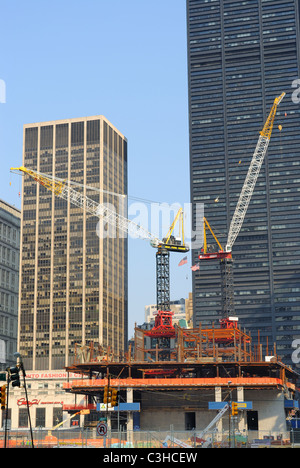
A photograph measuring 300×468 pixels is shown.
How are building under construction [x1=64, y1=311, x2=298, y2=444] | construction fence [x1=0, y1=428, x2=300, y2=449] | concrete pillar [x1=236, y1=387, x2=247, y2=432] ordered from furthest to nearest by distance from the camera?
1. building under construction [x1=64, y1=311, x2=298, y2=444]
2. concrete pillar [x1=236, y1=387, x2=247, y2=432]
3. construction fence [x1=0, y1=428, x2=300, y2=449]

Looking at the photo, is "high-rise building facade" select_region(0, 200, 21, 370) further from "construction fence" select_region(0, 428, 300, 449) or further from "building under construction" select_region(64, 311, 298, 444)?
"construction fence" select_region(0, 428, 300, 449)

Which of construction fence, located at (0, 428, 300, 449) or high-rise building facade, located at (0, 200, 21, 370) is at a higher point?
high-rise building facade, located at (0, 200, 21, 370)

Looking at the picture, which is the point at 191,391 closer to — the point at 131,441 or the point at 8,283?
the point at 8,283

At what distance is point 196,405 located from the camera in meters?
161

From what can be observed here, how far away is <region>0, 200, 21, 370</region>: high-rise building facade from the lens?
121 m

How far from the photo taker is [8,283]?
4946 inches

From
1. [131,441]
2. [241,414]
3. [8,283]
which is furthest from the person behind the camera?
[241,414]

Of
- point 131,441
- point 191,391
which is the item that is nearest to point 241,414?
point 191,391

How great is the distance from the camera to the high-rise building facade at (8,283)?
12081cm

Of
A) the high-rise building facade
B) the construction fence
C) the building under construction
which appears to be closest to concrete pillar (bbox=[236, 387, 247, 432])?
the building under construction

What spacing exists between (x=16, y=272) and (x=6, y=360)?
1893cm

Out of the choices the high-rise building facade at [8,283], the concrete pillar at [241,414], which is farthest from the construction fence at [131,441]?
the concrete pillar at [241,414]
